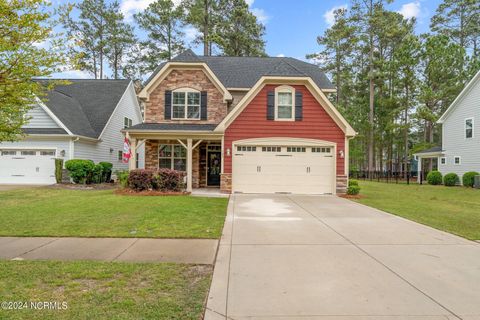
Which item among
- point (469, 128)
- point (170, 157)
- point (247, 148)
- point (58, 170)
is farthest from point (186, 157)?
point (469, 128)

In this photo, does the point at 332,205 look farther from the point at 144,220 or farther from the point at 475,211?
the point at 144,220

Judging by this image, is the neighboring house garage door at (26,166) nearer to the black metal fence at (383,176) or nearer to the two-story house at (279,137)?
the two-story house at (279,137)

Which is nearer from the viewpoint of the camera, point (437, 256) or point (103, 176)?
point (437, 256)

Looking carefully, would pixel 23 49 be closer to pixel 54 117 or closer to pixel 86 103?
pixel 54 117

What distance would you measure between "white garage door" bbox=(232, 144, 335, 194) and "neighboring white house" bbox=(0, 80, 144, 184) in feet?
30.4

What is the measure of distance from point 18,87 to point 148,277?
15.9ft

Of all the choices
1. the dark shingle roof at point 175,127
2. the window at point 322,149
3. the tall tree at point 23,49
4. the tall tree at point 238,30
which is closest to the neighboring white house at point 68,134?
the dark shingle roof at point 175,127

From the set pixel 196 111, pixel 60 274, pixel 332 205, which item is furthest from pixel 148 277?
pixel 196 111

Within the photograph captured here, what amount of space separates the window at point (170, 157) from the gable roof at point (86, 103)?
5428mm

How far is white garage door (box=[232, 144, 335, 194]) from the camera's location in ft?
48.0

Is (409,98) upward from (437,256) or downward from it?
upward

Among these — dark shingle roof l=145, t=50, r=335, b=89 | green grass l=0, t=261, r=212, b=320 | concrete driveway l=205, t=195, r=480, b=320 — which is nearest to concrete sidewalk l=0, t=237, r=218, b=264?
green grass l=0, t=261, r=212, b=320

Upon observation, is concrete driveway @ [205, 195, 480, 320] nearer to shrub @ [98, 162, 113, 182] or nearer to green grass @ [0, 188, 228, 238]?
green grass @ [0, 188, 228, 238]

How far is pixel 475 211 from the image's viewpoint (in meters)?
10.4
